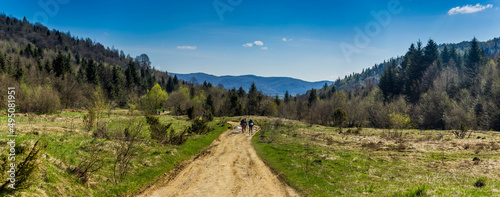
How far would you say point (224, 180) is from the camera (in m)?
15.7

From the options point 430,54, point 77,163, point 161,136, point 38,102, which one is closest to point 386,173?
point 77,163

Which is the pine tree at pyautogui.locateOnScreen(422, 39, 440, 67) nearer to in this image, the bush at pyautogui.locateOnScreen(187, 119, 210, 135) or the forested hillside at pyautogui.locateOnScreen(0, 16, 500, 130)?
the forested hillside at pyautogui.locateOnScreen(0, 16, 500, 130)

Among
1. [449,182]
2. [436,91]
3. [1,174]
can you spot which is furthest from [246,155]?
[436,91]

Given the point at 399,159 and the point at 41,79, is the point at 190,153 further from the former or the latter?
the point at 41,79

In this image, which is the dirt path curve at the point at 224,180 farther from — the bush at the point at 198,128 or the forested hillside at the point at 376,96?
the bush at the point at 198,128

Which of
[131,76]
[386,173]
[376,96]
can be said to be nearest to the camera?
[386,173]

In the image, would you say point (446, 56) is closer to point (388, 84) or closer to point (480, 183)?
point (388, 84)

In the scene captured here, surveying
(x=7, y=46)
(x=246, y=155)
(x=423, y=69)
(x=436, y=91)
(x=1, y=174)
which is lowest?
(x=246, y=155)

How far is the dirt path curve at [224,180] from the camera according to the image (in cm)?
1355

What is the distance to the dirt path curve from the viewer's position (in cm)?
1355

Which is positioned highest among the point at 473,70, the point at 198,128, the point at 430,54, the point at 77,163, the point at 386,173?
→ the point at 430,54

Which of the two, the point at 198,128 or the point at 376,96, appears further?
the point at 376,96

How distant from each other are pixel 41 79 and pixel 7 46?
145 metres

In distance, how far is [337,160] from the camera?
20.5 metres
